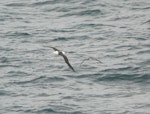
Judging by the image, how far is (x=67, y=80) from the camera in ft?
109

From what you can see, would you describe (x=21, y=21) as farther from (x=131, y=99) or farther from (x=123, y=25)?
(x=131, y=99)

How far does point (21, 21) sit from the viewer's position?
42594 millimetres

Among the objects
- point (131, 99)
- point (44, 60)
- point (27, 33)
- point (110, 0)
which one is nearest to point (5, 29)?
point (27, 33)

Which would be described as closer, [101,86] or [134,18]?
[101,86]

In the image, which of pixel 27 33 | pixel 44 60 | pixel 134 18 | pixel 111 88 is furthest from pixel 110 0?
pixel 111 88

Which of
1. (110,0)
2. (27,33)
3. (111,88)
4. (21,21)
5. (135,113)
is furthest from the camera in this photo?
(110,0)

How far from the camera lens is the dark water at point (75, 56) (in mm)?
31000

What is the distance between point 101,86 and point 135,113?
11.1 feet

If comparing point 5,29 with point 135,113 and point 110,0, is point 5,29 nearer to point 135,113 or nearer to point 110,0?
point 110,0

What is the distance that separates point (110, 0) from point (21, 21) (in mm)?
7121

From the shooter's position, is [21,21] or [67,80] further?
[21,21]

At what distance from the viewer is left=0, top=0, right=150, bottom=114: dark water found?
31000 millimetres

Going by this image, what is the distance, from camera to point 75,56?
119 ft

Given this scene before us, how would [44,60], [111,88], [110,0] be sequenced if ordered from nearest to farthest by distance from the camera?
[111,88], [44,60], [110,0]
